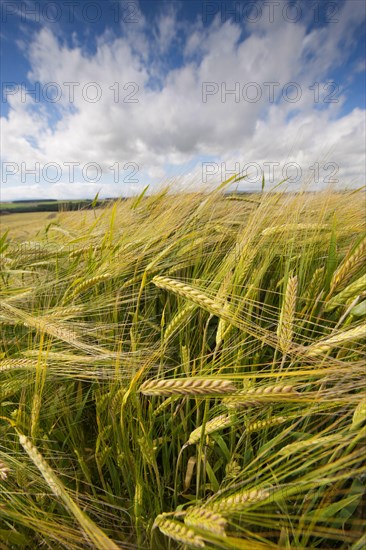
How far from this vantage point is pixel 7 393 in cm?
101

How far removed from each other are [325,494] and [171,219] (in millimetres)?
1355

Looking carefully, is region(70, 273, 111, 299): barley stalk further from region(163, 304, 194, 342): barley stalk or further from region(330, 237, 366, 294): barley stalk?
region(330, 237, 366, 294): barley stalk

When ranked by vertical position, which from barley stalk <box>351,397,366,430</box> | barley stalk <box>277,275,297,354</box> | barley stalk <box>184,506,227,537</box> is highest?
barley stalk <box>277,275,297,354</box>

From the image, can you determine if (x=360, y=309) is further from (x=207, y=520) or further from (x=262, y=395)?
(x=207, y=520)

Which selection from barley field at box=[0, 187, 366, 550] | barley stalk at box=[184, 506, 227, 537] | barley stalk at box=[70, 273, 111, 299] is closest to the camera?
barley stalk at box=[184, 506, 227, 537]

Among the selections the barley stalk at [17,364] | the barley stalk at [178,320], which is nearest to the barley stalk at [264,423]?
the barley stalk at [178,320]

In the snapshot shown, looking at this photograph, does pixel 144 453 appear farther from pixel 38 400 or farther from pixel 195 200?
pixel 195 200

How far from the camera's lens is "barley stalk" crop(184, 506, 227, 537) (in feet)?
1.75

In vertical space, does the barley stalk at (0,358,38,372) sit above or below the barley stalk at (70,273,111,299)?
below

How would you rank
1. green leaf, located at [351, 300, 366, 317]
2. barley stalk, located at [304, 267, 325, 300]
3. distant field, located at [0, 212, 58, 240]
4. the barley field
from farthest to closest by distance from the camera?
distant field, located at [0, 212, 58, 240], barley stalk, located at [304, 267, 325, 300], green leaf, located at [351, 300, 366, 317], the barley field

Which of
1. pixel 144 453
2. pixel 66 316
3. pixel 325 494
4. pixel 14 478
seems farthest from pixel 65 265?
pixel 325 494

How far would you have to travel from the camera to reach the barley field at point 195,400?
64 centimetres

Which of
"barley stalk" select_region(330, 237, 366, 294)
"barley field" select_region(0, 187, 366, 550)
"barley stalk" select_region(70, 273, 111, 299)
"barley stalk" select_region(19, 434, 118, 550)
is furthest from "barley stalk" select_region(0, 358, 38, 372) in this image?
"barley stalk" select_region(330, 237, 366, 294)

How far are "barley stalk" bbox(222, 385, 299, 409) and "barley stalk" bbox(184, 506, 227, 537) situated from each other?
0.70ft
